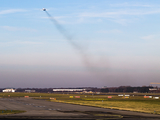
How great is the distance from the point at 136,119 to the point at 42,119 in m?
15.2

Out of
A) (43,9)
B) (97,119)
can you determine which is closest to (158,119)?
(97,119)

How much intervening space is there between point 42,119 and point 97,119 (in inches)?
348

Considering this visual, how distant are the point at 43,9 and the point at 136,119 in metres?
39.8

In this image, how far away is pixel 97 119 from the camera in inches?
1497

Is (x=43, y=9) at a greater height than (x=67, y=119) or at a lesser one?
greater

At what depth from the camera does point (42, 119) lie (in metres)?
36.9

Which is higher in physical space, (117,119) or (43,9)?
(43,9)

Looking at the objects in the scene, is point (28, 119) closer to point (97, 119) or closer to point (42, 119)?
point (42, 119)

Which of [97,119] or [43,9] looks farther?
[43,9]

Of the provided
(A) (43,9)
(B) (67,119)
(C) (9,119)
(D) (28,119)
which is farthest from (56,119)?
(A) (43,9)

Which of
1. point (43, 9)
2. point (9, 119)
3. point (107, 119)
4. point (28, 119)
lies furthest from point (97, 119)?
point (43, 9)

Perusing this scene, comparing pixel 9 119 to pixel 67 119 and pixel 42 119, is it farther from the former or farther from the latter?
pixel 67 119

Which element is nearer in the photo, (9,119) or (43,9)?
(9,119)

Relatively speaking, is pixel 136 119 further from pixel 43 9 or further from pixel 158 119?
pixel 43 9
